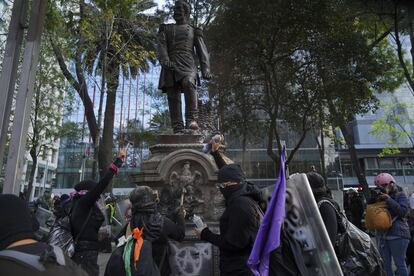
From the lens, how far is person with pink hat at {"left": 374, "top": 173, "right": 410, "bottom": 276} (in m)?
5.16

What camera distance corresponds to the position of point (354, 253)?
362 centimetres

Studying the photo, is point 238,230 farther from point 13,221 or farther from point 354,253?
point 13,221

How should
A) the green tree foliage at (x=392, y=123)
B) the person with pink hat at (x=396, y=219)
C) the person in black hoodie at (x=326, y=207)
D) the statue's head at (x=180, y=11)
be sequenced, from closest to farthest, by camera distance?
the person in black hoodie at (x=326, y=207) < the person with pink hat at (x=396, y=219) < the statue's head at (x=180, y=11) < the green tree foliage at (x=392, y=123)

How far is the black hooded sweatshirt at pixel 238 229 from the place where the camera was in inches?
116

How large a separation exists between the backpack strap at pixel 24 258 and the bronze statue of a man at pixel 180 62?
489cm

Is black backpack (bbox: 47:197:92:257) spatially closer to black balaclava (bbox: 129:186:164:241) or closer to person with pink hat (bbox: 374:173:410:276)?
black balaclava (bbox: 129:186:164:241)

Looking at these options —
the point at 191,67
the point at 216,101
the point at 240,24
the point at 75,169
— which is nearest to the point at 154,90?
the point at 216,101

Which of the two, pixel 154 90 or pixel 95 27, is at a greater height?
pixel 154 90

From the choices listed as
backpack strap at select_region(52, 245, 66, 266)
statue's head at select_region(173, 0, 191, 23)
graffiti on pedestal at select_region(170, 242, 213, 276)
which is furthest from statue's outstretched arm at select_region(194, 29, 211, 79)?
backpack strap at select_region(52, 245, 66, 266)

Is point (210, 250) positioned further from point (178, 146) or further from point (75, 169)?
point (75, 169)

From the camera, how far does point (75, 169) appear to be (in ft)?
184

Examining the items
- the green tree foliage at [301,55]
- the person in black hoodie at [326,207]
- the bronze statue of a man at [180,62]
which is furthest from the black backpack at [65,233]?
the green tree foliage at [301,55]

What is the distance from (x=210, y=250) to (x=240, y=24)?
10.1 metres

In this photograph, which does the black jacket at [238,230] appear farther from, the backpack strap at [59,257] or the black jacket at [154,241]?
the backpack strap at [59,257]
